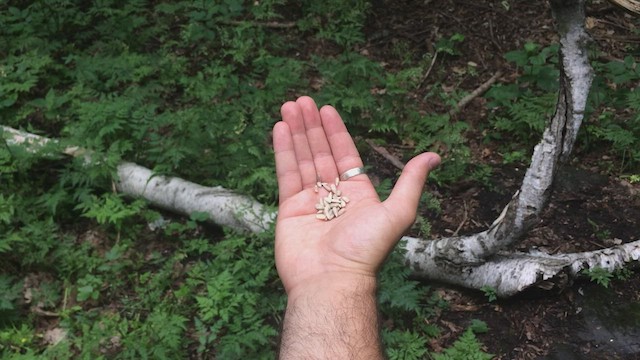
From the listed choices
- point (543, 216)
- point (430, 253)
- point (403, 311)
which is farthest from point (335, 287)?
point (543, 216)

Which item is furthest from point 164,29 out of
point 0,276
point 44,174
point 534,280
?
point 534,280

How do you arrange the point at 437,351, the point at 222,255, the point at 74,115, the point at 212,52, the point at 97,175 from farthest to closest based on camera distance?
the point at 212,52 < the point at 74,115 < the point at 97,175 < the point at 222,255 < the point at 437,351

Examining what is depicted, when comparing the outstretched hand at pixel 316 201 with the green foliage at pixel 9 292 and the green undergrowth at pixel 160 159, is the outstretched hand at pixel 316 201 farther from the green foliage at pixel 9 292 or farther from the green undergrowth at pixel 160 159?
the green foliage at pixel 9 292

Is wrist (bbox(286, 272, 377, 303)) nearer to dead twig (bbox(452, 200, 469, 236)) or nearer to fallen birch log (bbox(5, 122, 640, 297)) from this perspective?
fallen birch log (bbox(5, 122, 640, 297))

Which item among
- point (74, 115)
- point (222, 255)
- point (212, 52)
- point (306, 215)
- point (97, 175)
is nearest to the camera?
point (306, 215)

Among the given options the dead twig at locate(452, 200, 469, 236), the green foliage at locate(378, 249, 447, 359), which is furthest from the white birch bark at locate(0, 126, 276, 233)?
the dead twig at locate(452, 200, 469, 236)

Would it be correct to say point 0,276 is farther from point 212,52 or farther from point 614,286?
point 614,286
